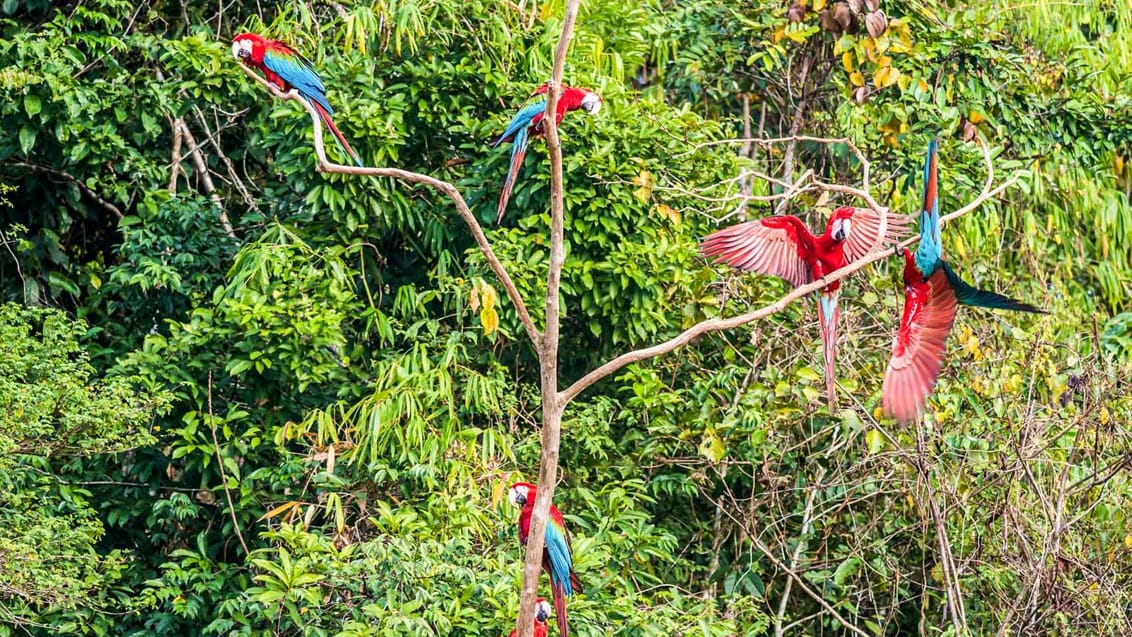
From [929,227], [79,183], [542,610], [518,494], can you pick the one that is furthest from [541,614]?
[79,183]

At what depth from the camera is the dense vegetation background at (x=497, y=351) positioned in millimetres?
4656

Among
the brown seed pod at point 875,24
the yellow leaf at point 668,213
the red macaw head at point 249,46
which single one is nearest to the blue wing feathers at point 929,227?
the yellow leaf at point 668,213

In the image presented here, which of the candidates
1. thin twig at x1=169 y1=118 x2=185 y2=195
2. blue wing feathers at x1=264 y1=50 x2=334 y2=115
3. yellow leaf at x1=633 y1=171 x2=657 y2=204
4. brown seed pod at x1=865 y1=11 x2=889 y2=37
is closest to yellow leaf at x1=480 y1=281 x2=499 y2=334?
blue wing feathers at x1=264 y1=50 x2=334 y2=115

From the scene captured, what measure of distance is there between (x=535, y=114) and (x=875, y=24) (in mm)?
1379

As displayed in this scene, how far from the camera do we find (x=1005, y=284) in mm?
5594

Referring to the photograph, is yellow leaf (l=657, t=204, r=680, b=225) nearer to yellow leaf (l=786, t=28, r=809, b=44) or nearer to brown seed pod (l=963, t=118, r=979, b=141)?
yellow leaf (l=786, t=28, r=809, b=44)

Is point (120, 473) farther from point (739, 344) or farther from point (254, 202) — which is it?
point (739, 344)

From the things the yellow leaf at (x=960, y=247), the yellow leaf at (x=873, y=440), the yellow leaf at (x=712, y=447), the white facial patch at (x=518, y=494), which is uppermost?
the yellow leaf at (x=960, y=247)

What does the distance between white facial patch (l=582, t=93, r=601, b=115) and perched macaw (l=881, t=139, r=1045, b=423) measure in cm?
157

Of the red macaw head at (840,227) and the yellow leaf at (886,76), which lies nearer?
the red macaw head at (840,227)

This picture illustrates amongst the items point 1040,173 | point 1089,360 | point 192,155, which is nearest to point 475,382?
point 192,155

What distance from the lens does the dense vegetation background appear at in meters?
4.66

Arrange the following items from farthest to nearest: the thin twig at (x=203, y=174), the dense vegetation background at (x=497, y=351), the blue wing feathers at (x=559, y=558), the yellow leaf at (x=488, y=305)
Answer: the thin twig at (x=203, y=174)
the dense vegetation background at (x=497, y=351)
the blue wing feathers at (x=559, y=558)
the yellow leaf at (x=488, y=305)

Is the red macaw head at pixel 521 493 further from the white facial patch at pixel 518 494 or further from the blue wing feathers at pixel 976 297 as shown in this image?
the blue wing feathers at pixel 976 297
